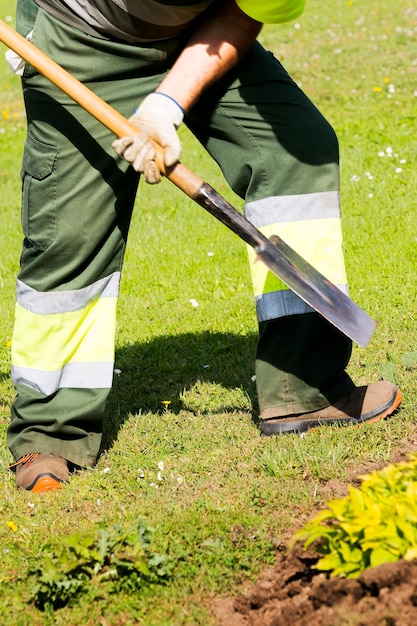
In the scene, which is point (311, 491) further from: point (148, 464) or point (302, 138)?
point (302, 138)

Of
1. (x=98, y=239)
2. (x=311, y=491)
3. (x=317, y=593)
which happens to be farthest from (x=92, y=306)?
(x=317, y=593)

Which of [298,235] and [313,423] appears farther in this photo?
[313,423]

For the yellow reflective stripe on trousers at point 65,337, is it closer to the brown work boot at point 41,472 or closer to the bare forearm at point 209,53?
the brown work boot at point 41,472

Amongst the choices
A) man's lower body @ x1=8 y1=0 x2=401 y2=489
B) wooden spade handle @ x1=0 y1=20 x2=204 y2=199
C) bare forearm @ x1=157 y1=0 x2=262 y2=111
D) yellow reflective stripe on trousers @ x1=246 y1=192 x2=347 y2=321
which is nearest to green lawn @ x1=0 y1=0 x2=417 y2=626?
man's lower body @ x1=8 y1=0 x2=401 y2=489

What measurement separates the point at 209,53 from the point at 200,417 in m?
1.51

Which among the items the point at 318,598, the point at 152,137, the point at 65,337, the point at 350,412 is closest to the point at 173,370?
Result: the point at 65,337

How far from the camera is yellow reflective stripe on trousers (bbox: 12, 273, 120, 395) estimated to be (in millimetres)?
3482

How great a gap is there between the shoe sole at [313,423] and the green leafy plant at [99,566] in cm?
97

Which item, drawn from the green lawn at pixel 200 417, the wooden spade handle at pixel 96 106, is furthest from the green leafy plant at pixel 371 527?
the wooden spade handle at pixel 96 106

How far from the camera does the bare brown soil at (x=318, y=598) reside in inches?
84.5

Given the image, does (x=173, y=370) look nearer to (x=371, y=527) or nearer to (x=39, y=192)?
(x=39, y=192)

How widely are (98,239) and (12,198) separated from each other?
426 cm

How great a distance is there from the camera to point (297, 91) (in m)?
3.40

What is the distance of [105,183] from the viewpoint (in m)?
3.37
